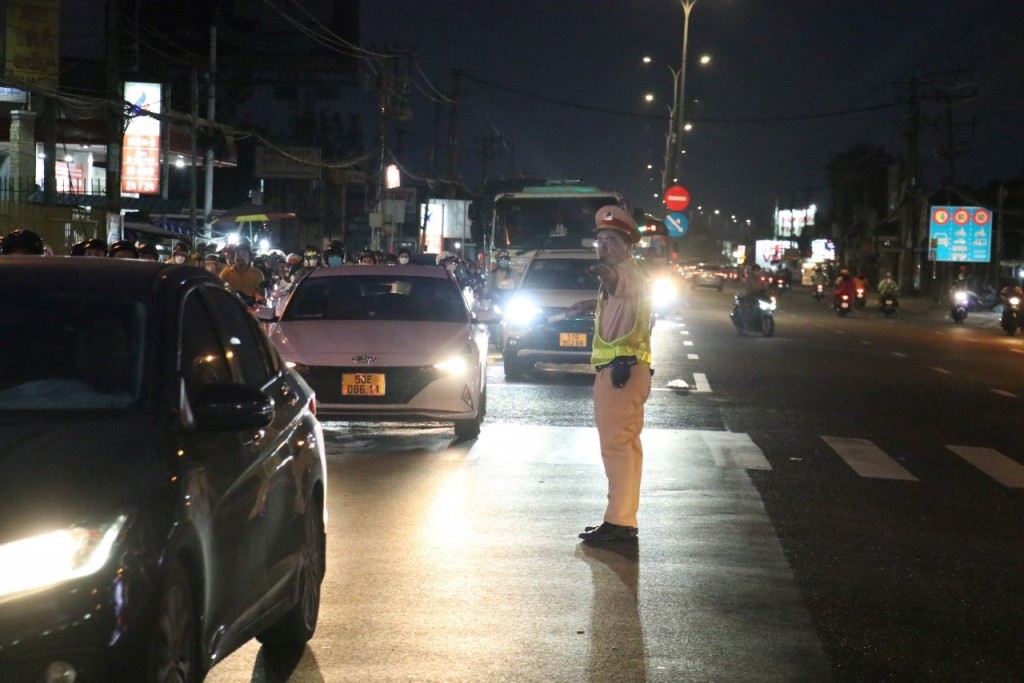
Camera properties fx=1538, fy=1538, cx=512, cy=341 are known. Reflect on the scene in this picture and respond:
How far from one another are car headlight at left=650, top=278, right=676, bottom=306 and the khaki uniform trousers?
32.9 m

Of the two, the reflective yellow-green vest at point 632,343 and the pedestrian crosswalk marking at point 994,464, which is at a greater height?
the reflective yellow-green vest at point 632,343

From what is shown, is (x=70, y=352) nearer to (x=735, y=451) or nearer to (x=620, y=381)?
(x=620, y=381)

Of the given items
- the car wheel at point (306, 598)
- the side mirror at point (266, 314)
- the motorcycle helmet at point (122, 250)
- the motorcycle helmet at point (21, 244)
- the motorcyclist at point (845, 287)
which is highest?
the motorcycle helmet at point (21, 244)

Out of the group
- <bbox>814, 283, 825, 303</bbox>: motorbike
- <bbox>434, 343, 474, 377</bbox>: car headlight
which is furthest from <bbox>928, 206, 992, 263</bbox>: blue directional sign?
<bbox>434, 343, 474, 377</bbox>: car headlight

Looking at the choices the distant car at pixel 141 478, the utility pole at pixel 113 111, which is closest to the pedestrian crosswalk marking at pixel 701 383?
the utility pole at pixel 113 111

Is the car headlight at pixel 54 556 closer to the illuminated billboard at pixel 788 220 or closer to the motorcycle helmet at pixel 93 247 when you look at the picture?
the motorcycle helmet at pixel 93 247

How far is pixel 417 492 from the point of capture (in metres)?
10.6

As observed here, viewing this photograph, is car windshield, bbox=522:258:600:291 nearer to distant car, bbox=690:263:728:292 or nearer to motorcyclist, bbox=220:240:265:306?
motorcyclist, bbox=220:240:265:306

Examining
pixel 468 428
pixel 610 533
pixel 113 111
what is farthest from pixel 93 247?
pixel 113 111

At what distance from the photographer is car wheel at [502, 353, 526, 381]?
827 inches

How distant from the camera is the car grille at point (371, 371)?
12602mm

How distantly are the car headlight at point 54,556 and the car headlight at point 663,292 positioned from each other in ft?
125

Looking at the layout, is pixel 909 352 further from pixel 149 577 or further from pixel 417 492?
pixel 149 577

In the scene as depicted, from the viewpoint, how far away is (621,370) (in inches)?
344
